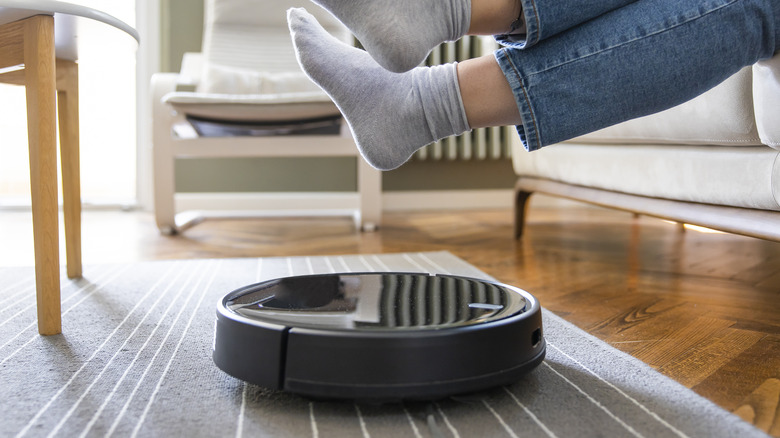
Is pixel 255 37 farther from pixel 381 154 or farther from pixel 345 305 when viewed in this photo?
pixel 345 305

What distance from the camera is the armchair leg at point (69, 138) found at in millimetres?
1042

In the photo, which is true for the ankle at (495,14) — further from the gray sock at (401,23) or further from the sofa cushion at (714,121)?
the sofa cushion at (714,121)

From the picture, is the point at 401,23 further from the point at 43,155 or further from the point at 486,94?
the point at 43,155

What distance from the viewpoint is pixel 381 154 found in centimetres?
71

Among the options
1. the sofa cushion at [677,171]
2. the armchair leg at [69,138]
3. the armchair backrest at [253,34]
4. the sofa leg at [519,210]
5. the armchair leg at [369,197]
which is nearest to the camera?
the sofa cushion at [677,171]

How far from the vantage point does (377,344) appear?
19.8 inches

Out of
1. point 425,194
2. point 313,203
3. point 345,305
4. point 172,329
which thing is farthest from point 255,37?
point 345,305

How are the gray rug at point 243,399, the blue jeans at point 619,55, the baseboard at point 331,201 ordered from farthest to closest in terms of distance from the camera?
the baseboard at point 331,201, the blue jeans at point 619,55, the gray rug at point 243,399

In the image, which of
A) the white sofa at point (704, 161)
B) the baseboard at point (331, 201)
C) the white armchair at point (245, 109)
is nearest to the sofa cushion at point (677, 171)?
the white sofa at point (704, 161)

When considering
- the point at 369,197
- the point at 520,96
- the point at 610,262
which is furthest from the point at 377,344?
the point at 369,197

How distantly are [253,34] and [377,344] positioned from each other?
83.3 inches

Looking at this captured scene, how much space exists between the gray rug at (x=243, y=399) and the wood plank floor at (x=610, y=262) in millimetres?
52

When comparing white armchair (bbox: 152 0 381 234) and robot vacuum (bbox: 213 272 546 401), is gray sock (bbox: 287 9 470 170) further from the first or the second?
white armchair (bbox: 152 0 381 234)

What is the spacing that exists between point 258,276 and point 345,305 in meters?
0.62
